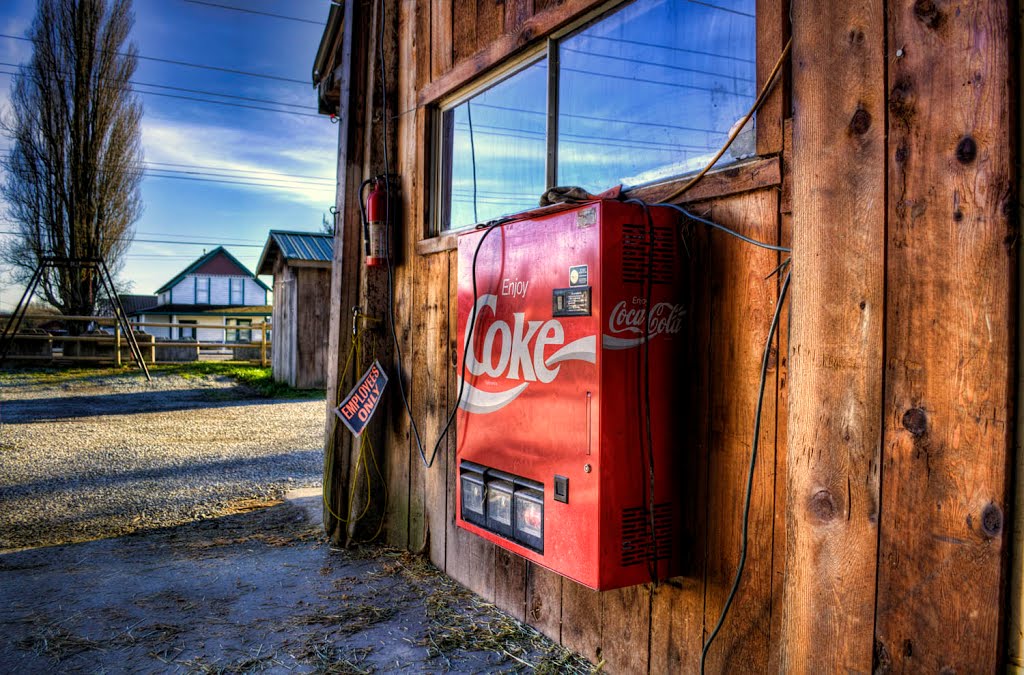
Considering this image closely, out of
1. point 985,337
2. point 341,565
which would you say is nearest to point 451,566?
point 341,565

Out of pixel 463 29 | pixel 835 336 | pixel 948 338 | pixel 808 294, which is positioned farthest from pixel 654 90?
pixel 463 29

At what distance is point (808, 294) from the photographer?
1.44 meters

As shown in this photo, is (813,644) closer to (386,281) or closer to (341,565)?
(341,565)

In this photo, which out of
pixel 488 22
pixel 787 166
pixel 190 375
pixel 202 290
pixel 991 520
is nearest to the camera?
pixel 991 520

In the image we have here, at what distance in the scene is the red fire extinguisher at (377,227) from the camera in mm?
3801

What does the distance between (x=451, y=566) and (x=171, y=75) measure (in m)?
25.4

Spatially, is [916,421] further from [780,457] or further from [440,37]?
[440,37]

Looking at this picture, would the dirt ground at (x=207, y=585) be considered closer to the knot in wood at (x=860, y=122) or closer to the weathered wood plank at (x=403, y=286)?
the weathered wood plank at (x=403, y=286)

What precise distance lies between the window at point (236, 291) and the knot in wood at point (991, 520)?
38.9m

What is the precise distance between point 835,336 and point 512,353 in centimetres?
122

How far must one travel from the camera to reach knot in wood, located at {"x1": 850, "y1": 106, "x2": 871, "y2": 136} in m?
1.33

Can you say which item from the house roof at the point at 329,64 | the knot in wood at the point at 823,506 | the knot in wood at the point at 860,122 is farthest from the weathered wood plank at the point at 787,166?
the house roof at the point at 329,64

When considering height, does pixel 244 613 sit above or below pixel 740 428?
below

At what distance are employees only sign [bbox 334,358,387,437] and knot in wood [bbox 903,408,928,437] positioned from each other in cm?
293
